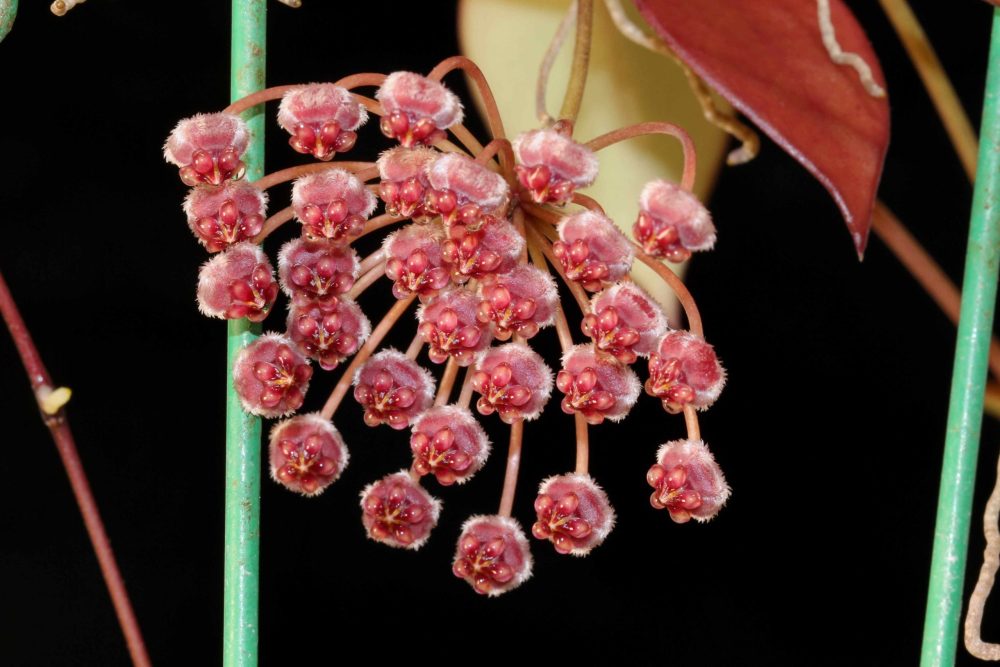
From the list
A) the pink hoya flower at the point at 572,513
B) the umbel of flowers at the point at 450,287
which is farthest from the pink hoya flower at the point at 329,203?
the pink hoya flower at the point at 572,513

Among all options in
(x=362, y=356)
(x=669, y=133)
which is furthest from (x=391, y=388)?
(x=669, y=133)

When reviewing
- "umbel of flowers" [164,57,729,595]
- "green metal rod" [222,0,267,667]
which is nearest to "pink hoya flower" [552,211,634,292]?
"umbel of flowers" [164,57,729,595]

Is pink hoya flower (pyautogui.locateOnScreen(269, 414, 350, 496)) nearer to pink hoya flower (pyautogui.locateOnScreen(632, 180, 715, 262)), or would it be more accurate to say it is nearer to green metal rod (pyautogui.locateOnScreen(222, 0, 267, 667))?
green metal rod (pyautogui.locateOnScreen(222, 0, 267, 667))

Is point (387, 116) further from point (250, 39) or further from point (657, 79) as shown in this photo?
point (657, 79)

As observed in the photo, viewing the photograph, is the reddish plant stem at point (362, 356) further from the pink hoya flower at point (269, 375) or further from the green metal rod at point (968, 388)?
the green metal rod at point (968, 388)

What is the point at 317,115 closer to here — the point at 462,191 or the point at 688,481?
the point at 462,191

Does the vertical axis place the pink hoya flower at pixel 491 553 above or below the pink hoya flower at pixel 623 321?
below

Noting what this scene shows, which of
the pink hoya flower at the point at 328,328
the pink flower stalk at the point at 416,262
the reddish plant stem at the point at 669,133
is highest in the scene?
the reddish plant stem at the point at 669,133
